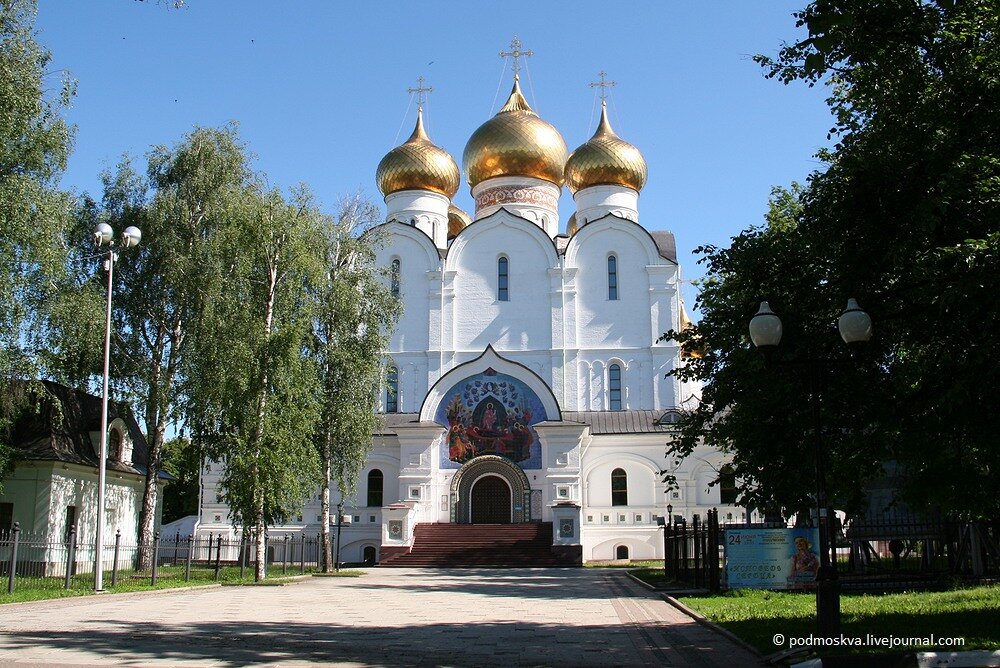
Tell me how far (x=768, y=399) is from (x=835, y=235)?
2190 millimetres

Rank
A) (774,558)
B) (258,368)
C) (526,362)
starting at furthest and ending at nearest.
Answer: (526,362)
(258,368)
(774,558)

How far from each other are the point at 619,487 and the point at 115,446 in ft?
59.5

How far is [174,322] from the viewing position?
2511 centimetres

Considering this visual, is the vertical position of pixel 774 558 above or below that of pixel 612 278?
below

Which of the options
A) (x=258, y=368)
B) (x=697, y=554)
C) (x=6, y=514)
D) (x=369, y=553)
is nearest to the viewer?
(x=697, y=554)

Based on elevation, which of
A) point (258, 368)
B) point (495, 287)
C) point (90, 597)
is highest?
point (495, 287)

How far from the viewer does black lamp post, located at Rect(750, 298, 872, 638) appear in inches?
328

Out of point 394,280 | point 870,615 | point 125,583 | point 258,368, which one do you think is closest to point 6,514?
point 125,583

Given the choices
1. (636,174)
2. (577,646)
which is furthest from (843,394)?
(636,174)

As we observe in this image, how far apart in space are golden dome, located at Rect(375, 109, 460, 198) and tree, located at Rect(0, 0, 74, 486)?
22.2 metres

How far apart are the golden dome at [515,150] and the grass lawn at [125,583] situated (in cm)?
2226

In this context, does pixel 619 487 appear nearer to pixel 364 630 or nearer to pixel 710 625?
pixel 710 625

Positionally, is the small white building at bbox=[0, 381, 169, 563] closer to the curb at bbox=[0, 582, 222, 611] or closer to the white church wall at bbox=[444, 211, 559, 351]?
the curb at bbox=[0, 582, 222, 611]

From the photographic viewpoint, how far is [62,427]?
81.4 feet
